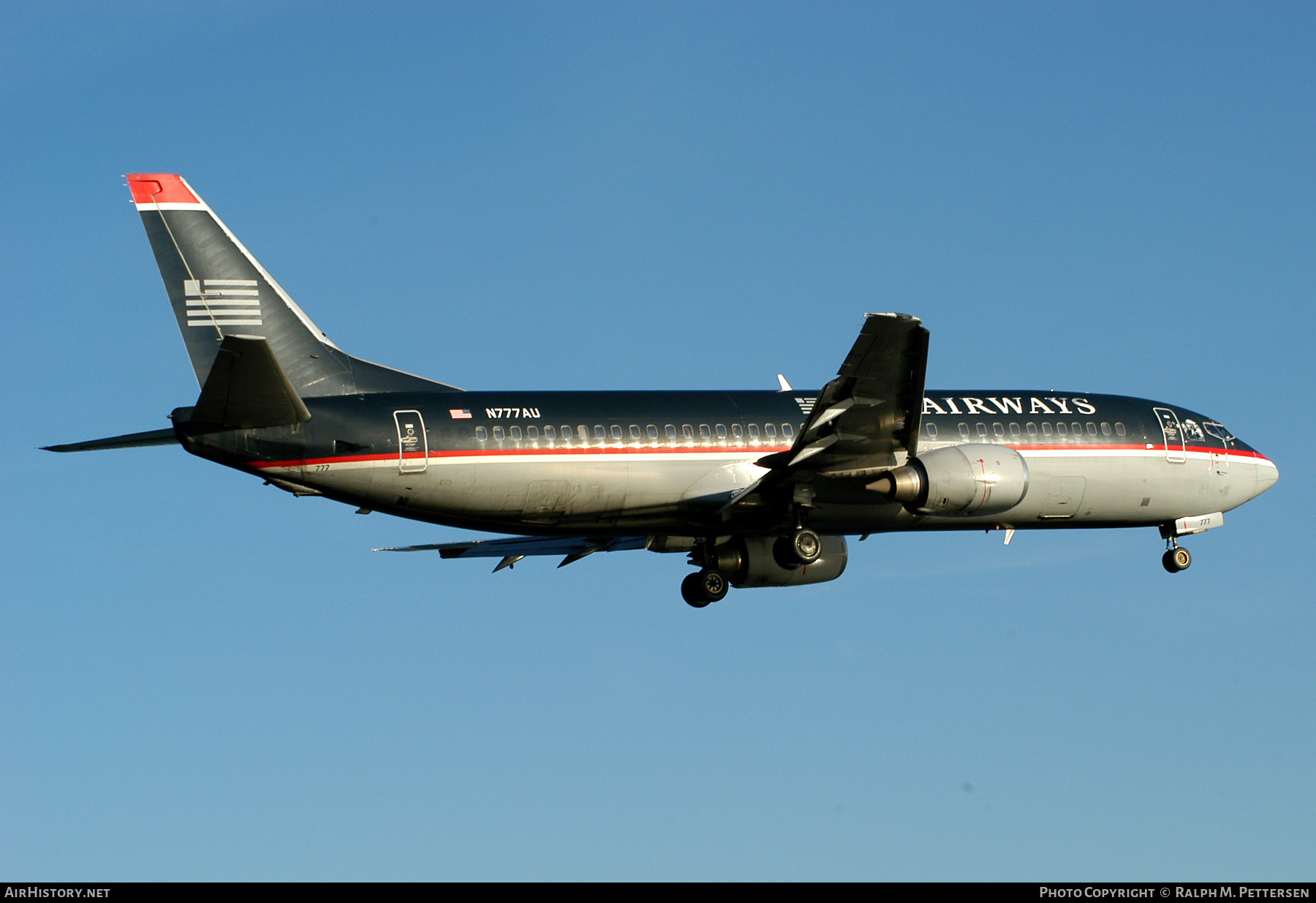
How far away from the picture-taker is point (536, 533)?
117ft

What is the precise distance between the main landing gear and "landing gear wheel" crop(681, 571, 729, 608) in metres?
12.5

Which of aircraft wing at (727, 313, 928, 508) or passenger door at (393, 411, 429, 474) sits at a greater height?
aircraft wing at (727, 313, 928, 508)

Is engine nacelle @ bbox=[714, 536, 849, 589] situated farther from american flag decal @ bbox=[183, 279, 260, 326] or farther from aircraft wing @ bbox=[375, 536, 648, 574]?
american flag decal @ bbox=[183, 279, 260, 326]

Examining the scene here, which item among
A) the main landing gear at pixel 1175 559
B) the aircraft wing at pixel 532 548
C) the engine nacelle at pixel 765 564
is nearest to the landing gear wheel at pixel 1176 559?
the main landing gear at pixel 1175 559

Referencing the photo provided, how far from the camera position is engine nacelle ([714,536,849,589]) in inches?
1588

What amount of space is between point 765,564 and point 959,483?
7.48 meters

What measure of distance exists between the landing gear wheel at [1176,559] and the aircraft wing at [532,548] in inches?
575

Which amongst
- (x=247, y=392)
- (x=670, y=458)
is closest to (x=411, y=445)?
(x=247, y=392)

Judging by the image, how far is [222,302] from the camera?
33.8m

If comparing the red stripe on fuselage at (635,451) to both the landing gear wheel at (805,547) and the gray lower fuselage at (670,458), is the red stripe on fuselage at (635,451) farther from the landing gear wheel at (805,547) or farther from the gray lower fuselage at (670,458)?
the landing gear wheel at (805,547)

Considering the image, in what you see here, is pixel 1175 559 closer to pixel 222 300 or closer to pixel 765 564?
pixel 765 564

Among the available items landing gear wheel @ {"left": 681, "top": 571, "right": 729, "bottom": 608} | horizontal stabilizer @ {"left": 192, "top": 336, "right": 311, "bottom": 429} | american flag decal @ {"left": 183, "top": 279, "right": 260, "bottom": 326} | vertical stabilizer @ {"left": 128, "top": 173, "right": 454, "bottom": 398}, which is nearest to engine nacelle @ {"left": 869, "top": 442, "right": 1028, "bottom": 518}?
landing gear wheel @ {"left": 681, "top": 571, "right": 729, "bottom": 608}
